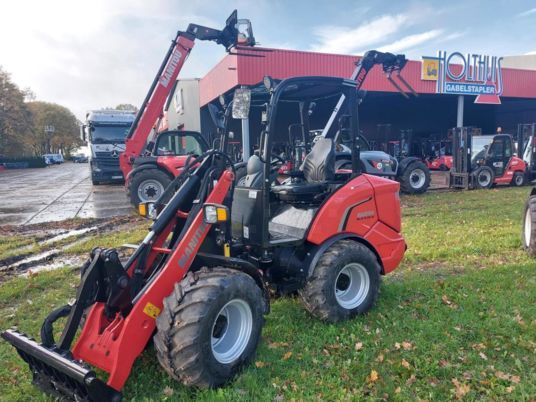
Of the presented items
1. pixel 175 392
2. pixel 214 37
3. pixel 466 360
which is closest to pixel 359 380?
pixel 466 360

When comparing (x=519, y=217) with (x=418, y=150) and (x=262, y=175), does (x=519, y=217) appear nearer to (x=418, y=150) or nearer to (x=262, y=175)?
(x=262, y=175)

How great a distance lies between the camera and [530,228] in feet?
20.9

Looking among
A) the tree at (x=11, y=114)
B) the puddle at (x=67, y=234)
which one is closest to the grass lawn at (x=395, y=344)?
the puddle at (x=67, y=234)

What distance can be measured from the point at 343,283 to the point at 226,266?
1486 mm

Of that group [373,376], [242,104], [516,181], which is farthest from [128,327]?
[516,181]

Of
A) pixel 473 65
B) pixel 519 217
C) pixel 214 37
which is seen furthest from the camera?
pixel 473 65

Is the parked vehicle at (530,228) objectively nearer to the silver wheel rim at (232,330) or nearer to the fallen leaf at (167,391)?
the silver wheel rim at (232,330)

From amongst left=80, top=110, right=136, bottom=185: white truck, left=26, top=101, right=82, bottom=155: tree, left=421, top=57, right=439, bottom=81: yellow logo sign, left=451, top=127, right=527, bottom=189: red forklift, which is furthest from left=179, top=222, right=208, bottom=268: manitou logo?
left=26, top=101, right=82, bottom=155: tree

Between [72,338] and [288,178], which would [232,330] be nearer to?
[72,338]

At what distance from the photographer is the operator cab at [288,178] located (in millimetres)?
3922

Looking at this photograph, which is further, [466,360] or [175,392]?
[466,360]

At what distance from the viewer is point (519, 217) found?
9.27m

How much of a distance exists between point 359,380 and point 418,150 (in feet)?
84.7

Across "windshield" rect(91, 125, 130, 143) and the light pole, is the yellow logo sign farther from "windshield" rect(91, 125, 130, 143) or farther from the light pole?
the light pole
